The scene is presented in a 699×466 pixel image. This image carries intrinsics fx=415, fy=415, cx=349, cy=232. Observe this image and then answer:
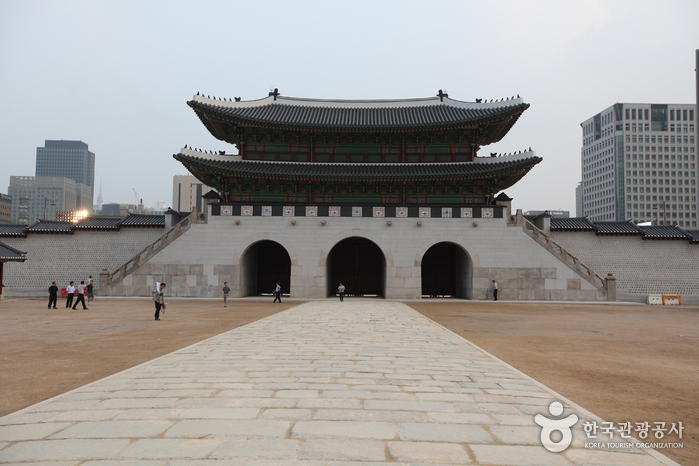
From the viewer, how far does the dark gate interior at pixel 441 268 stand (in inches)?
1270

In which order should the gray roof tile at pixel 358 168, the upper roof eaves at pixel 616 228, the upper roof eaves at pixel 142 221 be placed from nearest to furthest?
the gray roof tile at pixel 358 168 < the upper roof eaves at pixel 616 228 < the upper roof eaves at pixel 142 221

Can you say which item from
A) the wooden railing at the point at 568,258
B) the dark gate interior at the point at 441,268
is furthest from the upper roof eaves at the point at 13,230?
the wooden railing at the point at 568,258

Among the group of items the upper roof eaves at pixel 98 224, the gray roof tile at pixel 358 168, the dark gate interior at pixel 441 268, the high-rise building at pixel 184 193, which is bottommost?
the dark gate interior at pixel 441 268

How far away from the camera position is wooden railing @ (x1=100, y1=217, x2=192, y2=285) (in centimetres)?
2720

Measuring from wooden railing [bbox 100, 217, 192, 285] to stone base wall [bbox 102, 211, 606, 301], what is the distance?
1.17ft

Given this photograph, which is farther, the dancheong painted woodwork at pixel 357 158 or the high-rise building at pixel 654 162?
the high-rise building at pixel 654 162

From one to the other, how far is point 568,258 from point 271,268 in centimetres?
2145

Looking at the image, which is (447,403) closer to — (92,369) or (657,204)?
(92,369)

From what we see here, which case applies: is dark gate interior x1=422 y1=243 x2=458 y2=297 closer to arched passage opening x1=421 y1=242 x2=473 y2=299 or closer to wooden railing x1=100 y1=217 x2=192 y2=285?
arched passage opening x1=421 y1=242 x2=473 y2=299

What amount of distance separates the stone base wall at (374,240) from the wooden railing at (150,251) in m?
0.36

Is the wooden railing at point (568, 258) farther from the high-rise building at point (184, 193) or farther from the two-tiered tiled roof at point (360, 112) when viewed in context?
the high-rise building at point (184, 193)

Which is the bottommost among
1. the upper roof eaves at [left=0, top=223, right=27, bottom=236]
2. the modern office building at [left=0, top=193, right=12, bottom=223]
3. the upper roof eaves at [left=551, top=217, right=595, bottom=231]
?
the upper roof eaves at [left=0, top=223, right=27, bottom=236]

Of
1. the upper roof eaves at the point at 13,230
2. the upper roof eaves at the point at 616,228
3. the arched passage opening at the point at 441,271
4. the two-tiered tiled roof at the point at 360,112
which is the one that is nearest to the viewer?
the two-tiered tiled roof at the point at 360,112

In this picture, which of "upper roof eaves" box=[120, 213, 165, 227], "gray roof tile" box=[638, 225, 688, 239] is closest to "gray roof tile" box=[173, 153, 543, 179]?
"upper roof eaves" box=[120, 213, 165, 227]
